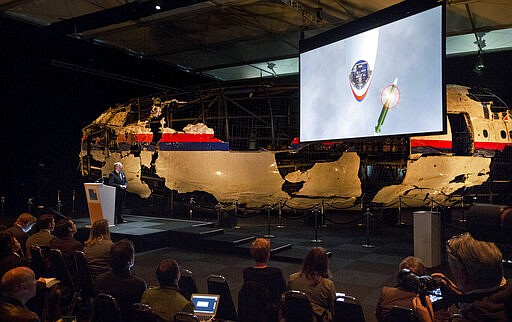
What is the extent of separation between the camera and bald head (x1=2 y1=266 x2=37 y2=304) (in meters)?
2.96

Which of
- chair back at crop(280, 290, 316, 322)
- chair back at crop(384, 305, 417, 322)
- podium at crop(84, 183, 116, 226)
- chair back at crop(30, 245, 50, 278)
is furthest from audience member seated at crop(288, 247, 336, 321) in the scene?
podium at crop(84, 183, 116, 226)

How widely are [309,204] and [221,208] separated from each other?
7.78ft

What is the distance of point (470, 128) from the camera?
350 inches

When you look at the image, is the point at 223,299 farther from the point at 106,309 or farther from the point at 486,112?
the point at 486,112

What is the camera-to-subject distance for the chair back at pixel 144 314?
3088 mm

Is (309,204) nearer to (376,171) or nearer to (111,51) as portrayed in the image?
(376,171)

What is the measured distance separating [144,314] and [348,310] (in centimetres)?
147

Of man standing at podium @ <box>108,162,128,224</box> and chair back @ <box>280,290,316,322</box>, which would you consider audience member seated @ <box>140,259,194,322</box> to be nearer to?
chair back @ <box>280,290,316,322</box>

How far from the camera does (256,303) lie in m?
3.84

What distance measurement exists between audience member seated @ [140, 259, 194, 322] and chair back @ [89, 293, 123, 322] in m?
0.20

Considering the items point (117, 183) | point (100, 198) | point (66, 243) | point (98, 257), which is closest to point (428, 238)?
point (98, 257)

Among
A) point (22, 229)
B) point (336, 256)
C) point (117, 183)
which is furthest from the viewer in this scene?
point (117, 183)

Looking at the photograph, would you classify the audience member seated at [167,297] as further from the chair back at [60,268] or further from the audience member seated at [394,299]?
the chair back at [60,268]

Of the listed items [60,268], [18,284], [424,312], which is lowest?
[60,268]
